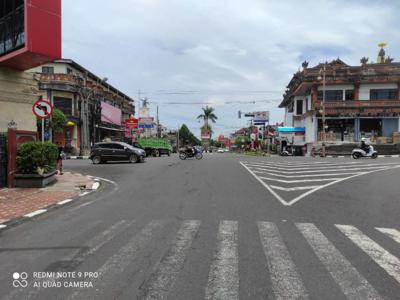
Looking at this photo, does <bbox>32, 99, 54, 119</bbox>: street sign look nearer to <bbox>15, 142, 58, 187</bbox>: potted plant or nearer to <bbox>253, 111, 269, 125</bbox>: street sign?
<bbox>15, 142, 58, 187</bbox>: potted plant

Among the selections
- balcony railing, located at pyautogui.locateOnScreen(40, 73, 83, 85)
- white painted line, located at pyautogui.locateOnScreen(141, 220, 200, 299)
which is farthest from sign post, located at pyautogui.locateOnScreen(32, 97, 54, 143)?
balcony railing, located at pyautogui.locateOnScreen(40, 73, 83, 85)

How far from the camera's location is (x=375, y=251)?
235 inches

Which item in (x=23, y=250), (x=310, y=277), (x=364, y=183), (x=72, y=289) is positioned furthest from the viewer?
(x=364, y=183)

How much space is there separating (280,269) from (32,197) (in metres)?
9.03

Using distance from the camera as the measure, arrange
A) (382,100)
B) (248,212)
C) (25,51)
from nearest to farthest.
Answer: (248,212)
(25,51)
(382,100)

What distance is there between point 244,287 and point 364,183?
40.5 feet

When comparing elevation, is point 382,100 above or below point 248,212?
above

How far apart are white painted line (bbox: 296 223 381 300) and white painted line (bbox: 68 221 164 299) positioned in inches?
109

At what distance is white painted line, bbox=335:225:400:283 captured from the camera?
510cm

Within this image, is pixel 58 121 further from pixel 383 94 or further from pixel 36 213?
pixel 383 94

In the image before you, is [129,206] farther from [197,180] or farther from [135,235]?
[197,180]

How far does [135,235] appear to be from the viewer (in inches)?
272

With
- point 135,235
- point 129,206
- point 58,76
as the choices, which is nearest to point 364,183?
point 129,206

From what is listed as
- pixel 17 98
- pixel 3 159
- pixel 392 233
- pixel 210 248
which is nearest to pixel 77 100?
pixel 17 98
